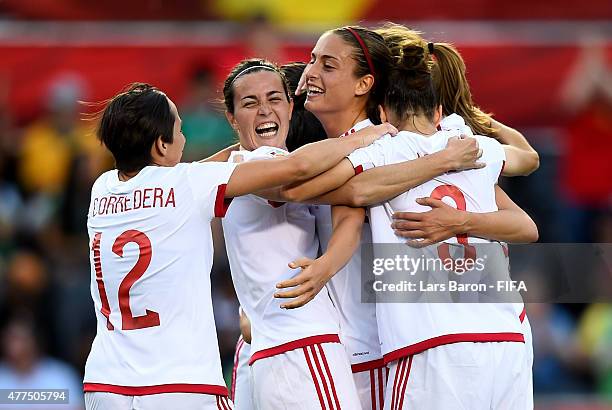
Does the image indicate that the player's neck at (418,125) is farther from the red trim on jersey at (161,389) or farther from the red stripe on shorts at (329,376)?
the red trim on jersey at (161,389)

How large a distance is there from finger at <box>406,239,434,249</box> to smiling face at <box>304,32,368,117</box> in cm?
73

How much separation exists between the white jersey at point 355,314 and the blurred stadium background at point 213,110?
4207mm

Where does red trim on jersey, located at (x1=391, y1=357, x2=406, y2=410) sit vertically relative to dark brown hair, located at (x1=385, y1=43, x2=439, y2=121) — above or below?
below

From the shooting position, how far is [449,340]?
479 cm

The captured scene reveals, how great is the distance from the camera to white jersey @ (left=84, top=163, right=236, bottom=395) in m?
4.68

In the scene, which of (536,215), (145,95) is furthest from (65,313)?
(145,95)

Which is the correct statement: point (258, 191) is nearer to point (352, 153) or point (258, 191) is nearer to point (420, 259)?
point (352, 153)

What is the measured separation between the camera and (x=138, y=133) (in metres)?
4.86

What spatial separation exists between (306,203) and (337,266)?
35cm

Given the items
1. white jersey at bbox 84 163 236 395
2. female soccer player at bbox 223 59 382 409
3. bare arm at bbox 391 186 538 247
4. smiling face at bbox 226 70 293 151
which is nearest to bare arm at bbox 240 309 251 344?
female soccer player at bbox 223 59 382 409

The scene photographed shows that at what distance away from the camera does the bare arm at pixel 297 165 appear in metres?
4.82

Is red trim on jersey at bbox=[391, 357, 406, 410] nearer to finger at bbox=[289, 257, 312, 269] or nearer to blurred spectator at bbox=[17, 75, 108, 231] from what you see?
finger at bbox=[289, 257, 312, 269]

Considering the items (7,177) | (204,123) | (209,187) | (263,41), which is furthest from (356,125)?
(7,177)

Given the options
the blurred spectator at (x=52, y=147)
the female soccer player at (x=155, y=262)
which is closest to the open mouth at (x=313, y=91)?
the female soccer player at (x=155, y=262)
